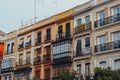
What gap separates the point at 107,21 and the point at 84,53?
503 centimetres

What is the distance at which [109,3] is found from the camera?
129ft

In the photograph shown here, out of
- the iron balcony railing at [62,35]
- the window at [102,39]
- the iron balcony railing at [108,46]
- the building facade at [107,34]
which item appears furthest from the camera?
the iron balcony railing at [62,35]

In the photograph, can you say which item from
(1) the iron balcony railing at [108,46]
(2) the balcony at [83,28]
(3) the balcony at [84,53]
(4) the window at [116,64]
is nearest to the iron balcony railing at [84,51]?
(3) the balcony at [84,53]

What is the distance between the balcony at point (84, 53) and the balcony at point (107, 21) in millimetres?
3002

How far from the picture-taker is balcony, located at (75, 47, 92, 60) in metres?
40.7

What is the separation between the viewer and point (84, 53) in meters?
41.4

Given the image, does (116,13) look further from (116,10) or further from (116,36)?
(116,36)

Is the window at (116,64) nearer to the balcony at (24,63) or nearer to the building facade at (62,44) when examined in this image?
the building facade at (62,44)

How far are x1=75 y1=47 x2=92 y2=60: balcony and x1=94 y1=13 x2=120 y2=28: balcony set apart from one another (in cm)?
300

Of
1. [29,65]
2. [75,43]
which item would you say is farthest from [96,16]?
[29,65]

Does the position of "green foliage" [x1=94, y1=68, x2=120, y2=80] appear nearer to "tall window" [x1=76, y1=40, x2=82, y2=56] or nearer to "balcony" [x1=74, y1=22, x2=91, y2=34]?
"tall window" [x1=76, y1=40, x2=82, y2=56]

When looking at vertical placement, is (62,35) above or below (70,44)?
above

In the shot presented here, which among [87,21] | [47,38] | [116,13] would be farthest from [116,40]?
[47,38]

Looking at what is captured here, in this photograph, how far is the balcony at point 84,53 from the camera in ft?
133
